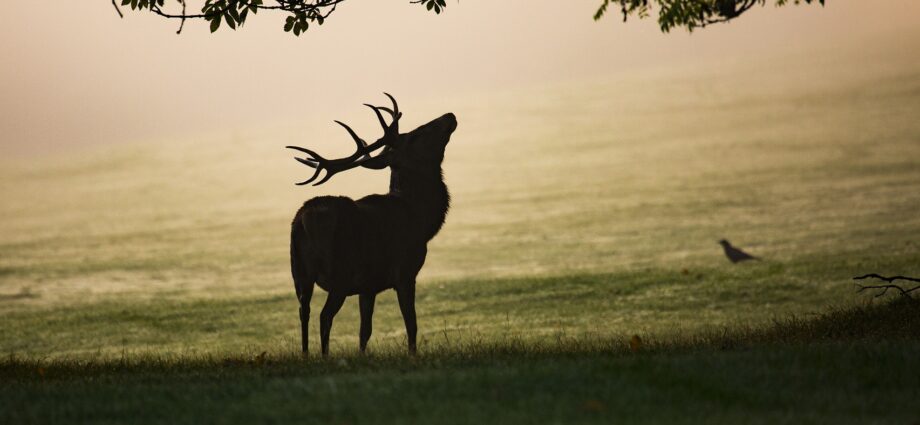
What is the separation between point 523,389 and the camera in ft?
30.1

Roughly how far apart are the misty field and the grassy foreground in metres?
0.04

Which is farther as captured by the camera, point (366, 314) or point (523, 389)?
point (366, 314)

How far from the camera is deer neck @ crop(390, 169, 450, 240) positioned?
494 inches

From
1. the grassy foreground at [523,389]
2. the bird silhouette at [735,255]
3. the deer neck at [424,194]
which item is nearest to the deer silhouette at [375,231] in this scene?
the deer neck at [424,194]

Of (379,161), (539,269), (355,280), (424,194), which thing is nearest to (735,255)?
(539,269)

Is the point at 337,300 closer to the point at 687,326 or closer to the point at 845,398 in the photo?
the point at 845,398

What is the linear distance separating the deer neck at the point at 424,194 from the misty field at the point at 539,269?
1.46 metres

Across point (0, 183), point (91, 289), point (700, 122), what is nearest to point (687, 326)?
point (91, 289)

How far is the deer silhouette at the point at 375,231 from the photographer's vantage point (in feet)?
38.3

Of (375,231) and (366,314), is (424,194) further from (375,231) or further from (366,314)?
(366,314)

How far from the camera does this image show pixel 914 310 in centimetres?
1478

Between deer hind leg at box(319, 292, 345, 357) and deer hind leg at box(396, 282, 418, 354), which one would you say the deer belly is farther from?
deer hind leg at box(396, 282, 418, 354)

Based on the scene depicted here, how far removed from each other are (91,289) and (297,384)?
2185cm

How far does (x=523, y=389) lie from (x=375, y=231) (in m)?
3.27
